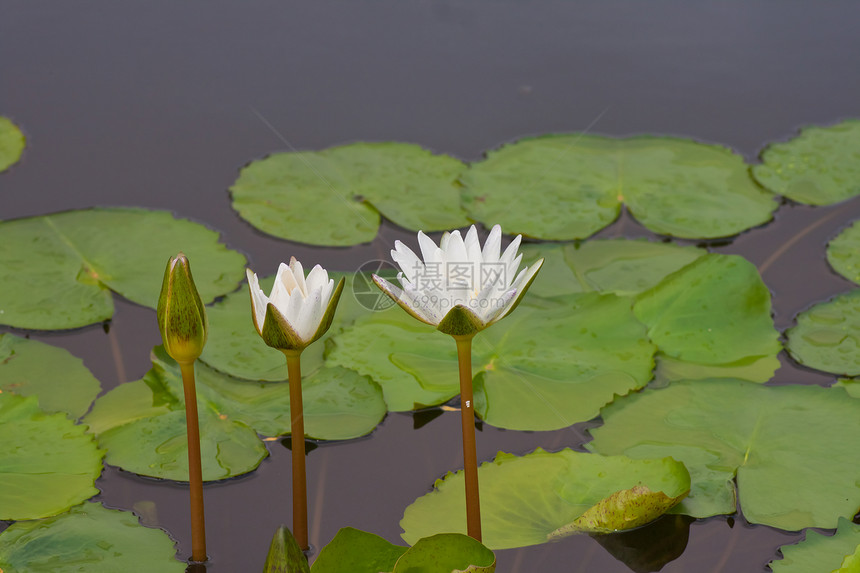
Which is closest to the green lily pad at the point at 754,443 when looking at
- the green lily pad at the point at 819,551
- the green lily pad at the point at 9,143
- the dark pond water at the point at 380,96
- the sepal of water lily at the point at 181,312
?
the green lily pad at the point at 819,551

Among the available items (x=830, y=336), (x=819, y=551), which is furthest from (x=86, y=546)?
(x=830, y=336)

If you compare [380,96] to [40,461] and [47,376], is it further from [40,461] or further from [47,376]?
[40,461]

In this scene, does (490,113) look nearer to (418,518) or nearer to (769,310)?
(769,310)

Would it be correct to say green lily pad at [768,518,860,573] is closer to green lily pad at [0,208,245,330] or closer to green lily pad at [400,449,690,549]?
green lily pad at [400,449,690,549]

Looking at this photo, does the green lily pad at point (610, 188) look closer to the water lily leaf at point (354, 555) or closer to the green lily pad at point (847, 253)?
the green lily pad at point (847, 253)

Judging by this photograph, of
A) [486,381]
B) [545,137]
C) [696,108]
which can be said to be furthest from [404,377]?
[696,108]

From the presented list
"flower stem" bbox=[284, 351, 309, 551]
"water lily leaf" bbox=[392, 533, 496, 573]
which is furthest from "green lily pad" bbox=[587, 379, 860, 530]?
"flower stem" bbox=[284, 351, 309, 551]
